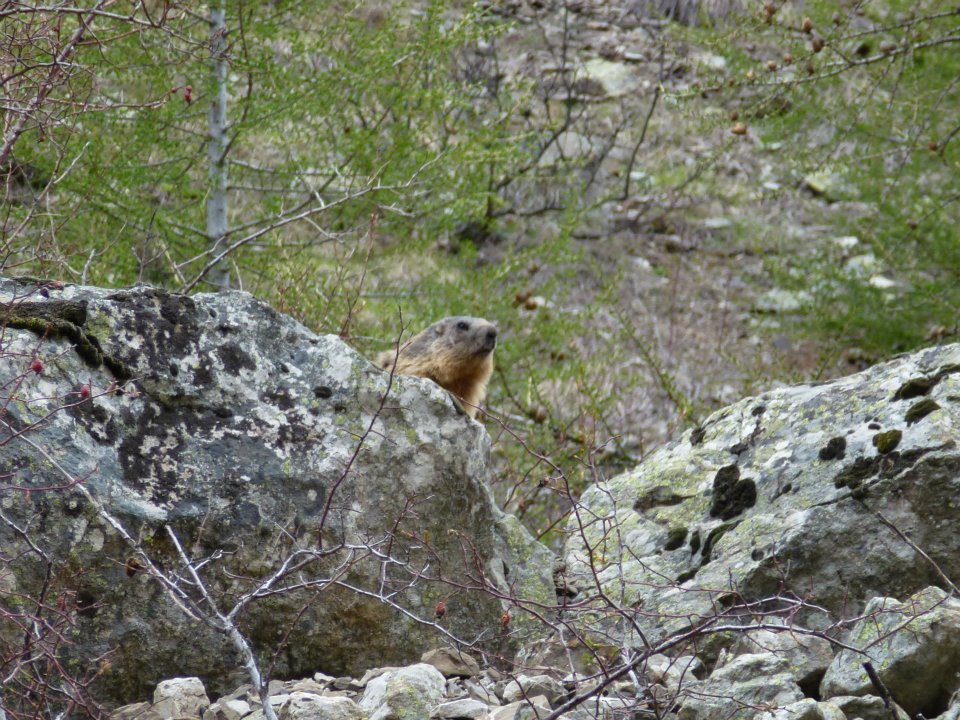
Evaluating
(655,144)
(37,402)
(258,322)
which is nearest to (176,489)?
(37,402)

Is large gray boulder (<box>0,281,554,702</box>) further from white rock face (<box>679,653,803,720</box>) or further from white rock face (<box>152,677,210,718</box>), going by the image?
white rock face (<box>679,653,803,720</box>)

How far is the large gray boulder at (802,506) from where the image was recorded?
4.39 m

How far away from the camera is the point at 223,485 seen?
4.21m

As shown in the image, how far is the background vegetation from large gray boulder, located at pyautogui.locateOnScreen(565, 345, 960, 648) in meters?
0.53

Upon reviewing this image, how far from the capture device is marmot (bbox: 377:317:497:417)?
775 cm

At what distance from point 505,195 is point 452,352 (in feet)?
27.6

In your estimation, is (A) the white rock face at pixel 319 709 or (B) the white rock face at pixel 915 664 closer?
(A) the white rock face at pixel 319 709

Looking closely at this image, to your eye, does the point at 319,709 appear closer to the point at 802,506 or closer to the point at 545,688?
the point at 545,688

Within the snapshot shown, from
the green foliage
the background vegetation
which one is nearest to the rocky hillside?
the background vegetation

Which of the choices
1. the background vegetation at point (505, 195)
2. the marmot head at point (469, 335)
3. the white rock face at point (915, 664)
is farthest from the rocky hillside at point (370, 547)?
the marmot head at point (469, 335)

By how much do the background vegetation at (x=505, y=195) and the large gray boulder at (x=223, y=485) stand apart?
1.65ft

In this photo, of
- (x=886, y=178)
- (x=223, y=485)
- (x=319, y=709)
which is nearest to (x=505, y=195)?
(x=886, y=178)

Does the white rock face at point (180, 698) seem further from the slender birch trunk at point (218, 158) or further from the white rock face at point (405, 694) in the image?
the slender birch trunk at point (218, 158)

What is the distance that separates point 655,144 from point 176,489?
15.9 meters
